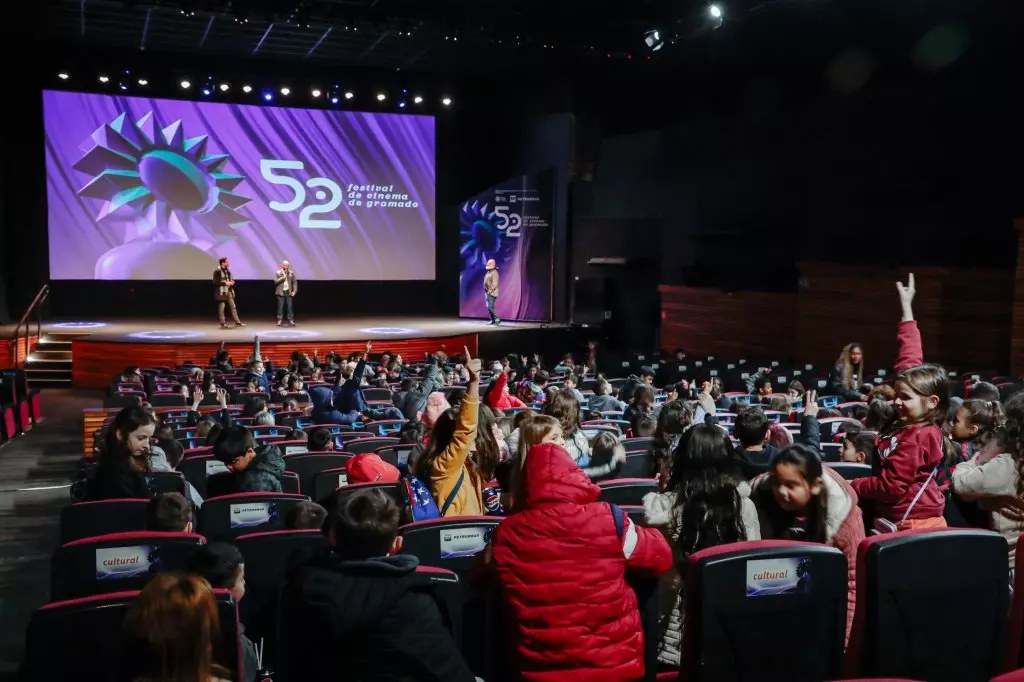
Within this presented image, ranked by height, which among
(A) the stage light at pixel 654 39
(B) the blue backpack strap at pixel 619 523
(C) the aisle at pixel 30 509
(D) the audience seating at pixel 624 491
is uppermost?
(A) the stage light at pixel 654 39

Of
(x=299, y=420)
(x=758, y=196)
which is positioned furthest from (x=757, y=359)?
(x=299, y=420)

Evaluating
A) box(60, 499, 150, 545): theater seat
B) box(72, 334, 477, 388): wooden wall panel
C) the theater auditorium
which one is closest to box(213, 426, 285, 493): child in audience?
the theater auditorium

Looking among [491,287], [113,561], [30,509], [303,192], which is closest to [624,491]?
[113,561]

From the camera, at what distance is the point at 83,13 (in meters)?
15.7

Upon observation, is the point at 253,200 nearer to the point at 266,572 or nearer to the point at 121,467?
the point at 121,467

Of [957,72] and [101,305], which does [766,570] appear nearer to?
[957,72]

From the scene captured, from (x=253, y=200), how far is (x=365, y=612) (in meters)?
18.5

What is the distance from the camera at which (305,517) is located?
376cm

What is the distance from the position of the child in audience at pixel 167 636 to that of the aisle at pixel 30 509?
95.4 inches

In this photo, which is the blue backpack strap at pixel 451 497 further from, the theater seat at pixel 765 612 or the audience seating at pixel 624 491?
the theater seat at pixel 765 612

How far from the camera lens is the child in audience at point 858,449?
5.35 meters

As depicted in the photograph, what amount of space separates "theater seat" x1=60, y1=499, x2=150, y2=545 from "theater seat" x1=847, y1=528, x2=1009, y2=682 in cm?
305

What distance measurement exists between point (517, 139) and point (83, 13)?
9.07 meters

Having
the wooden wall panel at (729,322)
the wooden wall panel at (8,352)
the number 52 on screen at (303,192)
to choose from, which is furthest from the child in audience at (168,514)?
the number 52 on screen at (303,192)
